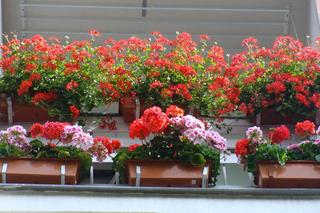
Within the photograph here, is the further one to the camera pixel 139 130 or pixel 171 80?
pixel 171 80

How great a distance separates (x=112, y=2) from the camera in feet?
38.2

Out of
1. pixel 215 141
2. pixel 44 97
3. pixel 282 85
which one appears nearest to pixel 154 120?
pixel 215 141

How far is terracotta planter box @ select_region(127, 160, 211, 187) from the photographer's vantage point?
7102 mm

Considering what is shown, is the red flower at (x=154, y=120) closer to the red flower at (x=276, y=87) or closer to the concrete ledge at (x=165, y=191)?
the concrete ledge at (x=165, y=191)

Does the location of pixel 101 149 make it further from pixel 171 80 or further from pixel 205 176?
pixel 171 80

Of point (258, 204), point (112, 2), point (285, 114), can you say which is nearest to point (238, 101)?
point (285, 114)

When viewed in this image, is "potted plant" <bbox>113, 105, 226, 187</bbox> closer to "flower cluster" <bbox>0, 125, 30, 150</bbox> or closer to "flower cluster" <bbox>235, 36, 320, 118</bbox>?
"flower cluster" <bbox>0, 125, 30, 150</bbox>

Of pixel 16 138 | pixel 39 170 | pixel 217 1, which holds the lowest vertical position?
pixel 39 170

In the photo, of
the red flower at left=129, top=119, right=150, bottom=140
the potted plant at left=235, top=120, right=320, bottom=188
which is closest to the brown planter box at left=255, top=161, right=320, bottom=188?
the potted plant at left=235, top=120, right=320, bottom=188

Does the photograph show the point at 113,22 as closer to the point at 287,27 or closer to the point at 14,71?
the point at 287,27

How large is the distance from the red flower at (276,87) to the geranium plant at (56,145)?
6.43ft

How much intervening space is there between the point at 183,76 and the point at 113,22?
339cm

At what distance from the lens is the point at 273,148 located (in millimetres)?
7246

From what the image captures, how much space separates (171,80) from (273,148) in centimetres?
169
